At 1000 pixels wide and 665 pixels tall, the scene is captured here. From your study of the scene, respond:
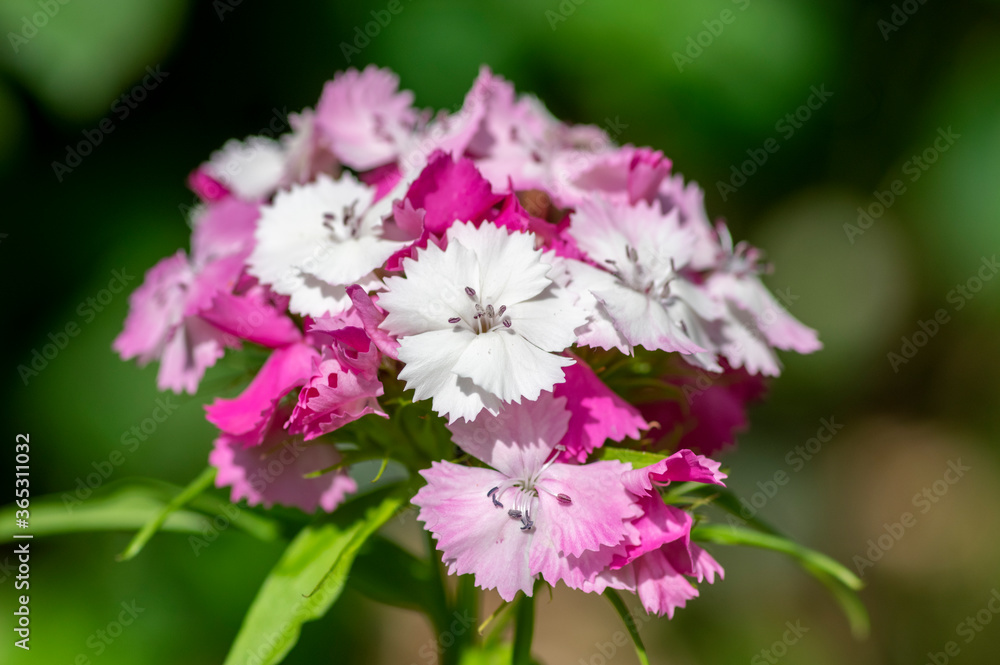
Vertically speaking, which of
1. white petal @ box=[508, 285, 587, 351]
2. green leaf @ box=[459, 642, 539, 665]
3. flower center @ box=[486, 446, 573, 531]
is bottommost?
green leaf @ box=[459, 642, 539, 665]

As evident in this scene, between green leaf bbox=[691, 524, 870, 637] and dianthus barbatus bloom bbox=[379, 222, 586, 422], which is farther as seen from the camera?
green leaf bbox=[691, 524, 870, 637]

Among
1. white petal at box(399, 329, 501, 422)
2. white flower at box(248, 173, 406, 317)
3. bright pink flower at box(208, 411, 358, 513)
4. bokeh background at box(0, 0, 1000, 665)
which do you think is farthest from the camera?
bokeh background at box(0, 0, 1000, 665)

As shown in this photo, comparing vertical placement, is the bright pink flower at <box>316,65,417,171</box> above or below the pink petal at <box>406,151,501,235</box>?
below

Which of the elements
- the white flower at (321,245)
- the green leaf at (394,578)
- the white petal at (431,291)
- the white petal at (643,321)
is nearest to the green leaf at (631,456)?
the white petal at (643,321)

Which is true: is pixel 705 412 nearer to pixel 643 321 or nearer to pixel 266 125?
pixel 643 321

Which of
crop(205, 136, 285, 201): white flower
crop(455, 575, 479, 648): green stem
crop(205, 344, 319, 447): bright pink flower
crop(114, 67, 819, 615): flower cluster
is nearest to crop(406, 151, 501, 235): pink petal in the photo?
crop(114, 67, 819, 615): flower cluster

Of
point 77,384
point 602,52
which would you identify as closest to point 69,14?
point 77,384

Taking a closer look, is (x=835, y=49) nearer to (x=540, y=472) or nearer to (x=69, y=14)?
(x=540, y=472)

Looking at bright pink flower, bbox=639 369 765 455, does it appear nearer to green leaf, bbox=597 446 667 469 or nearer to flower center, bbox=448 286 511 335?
green leaf, bbox=597 446 667 469

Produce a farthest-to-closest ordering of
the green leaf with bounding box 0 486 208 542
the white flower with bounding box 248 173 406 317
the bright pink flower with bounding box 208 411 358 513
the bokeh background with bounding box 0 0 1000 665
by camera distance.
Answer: the bokeh background with bounding box 0 0 1000 665 < the green leaf with bounding box 0 486 208 542 < the bright pink flower with bounding box 208 411 358 513 < the white flower with bounding box 248 173 406 317
